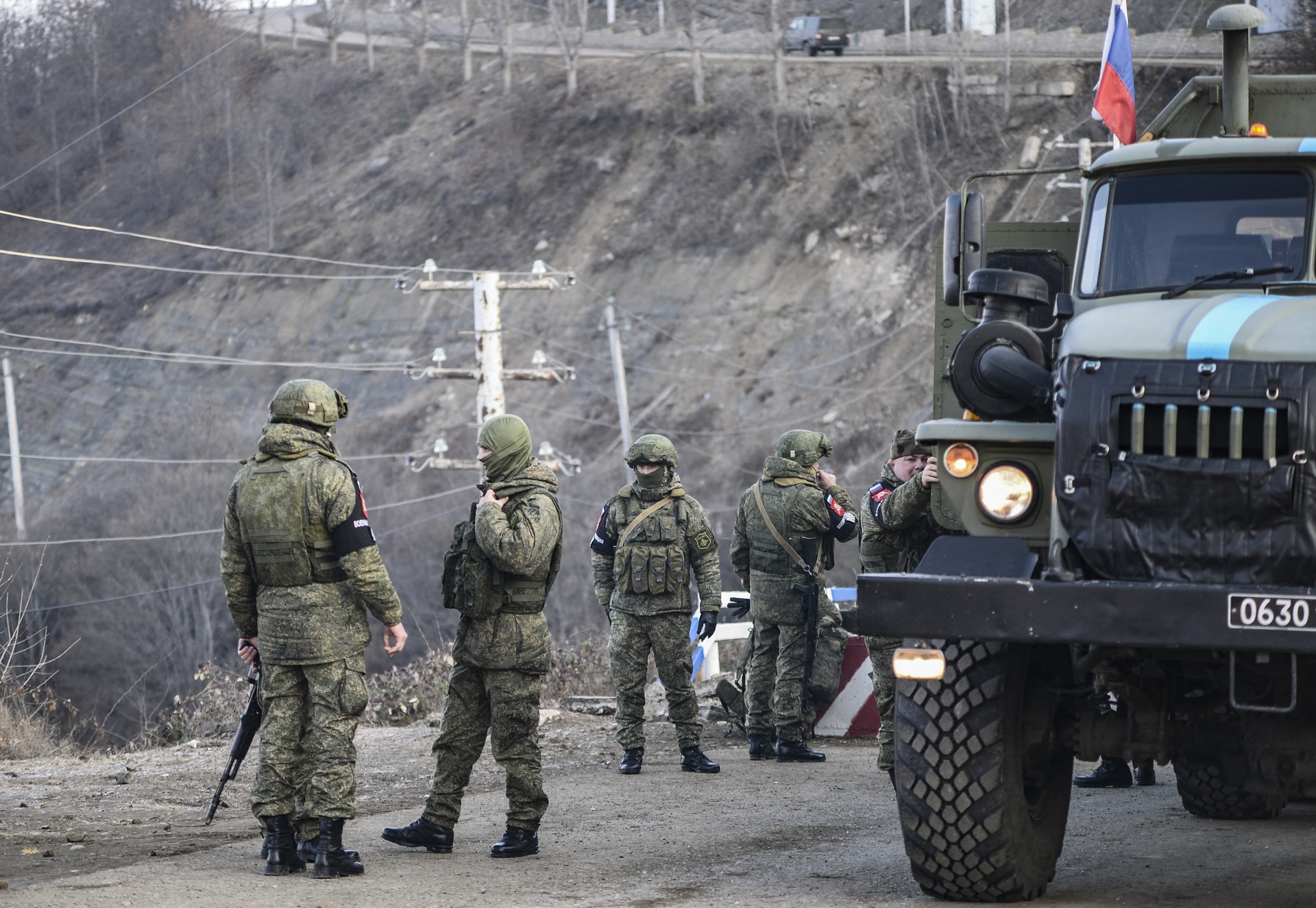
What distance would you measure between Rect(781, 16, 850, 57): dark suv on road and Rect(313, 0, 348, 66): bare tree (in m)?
18.9

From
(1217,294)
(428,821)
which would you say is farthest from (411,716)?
(1217,294)

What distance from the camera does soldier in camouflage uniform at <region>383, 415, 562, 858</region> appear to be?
21.5 feet

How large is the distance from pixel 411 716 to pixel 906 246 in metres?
27.8

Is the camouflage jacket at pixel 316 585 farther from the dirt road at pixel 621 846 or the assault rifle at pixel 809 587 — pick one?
the assault rifle at pixel 809 587

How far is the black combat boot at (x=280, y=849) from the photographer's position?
6215 millimetres

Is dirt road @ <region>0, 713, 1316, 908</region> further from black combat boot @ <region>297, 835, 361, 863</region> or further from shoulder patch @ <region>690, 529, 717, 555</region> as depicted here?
shoulder patch @ <region>690, 529, 717, 555</region>

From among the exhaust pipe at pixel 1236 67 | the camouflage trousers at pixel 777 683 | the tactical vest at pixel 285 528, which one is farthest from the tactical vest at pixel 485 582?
the exhaust pipe at pixel 1236 67

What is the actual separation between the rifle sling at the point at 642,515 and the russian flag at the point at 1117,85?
6388 mm

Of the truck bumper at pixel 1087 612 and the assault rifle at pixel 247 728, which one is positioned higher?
the truck bumper at pixel 1087 612

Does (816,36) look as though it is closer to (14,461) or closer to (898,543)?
(14,461)

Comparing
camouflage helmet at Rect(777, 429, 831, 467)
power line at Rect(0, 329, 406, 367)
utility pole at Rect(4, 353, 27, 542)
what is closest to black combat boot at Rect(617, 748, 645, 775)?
camouflage helmet at Rect(777, 429, 831, 467)

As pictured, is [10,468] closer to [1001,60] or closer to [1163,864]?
[1001,60]

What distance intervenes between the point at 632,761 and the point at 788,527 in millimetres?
1774

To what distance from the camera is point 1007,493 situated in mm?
5199
